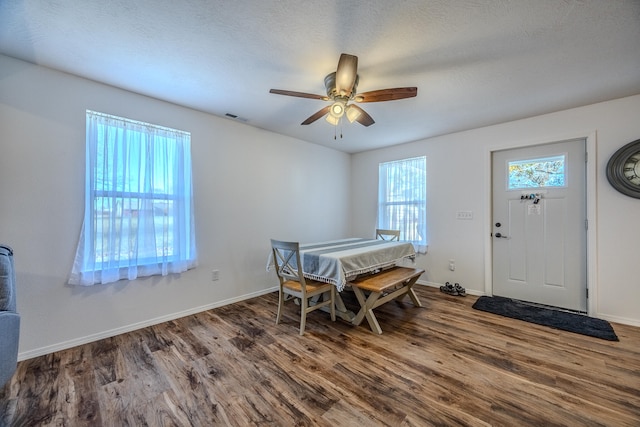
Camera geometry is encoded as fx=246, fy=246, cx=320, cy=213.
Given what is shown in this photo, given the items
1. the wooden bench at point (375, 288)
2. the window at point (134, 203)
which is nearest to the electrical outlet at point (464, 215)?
the wooden bench at point (375, 288)

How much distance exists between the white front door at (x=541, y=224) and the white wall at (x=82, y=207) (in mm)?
3131

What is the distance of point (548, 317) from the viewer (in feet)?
9.12

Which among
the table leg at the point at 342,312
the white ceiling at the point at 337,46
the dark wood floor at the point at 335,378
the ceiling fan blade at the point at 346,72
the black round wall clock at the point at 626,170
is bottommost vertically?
the dark wood floor at the point at 335,378

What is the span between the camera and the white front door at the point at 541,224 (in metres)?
2.96

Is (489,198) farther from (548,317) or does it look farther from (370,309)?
(370,309)

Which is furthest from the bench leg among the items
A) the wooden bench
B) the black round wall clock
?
the black round wall clock

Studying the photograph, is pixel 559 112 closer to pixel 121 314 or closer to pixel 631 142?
pixel 631 142

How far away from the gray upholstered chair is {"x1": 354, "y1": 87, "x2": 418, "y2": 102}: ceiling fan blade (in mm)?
2434

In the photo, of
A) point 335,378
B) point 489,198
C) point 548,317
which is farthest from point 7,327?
point 489,198

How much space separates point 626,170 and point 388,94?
2.85 meters

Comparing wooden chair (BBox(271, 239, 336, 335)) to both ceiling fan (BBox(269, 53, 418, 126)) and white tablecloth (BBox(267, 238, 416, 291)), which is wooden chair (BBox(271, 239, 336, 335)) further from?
ceiling fan (BBox(269, 53, 418, 126))

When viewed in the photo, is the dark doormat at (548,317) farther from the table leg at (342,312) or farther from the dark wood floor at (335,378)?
the table leg at (342,312)

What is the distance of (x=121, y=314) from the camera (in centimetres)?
247

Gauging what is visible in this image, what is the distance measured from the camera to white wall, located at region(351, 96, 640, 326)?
2.66 meters
